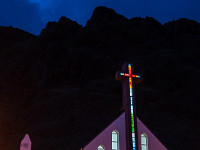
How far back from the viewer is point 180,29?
10112 cm

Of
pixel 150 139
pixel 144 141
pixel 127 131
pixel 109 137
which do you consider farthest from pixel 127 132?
pixel 150 139

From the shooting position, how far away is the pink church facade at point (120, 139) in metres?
14.2

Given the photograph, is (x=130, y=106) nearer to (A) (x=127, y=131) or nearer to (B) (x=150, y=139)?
(A) (x=127, y=131)

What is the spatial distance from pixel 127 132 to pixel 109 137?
1.43 m

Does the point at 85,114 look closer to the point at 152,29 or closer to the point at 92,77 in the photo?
the point at 92,77

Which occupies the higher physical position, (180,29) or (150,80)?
(180,29)

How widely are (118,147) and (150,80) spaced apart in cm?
5197

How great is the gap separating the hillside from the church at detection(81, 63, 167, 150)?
64.8ft

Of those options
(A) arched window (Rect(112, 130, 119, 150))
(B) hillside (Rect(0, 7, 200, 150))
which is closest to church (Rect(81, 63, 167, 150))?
(A) arched window (Rect(112, 130, 119, 150))

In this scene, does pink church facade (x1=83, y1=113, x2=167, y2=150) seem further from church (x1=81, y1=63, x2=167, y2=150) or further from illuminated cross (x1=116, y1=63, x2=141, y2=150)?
illuminated cross (x1=116, y1=63, x2=141, y2=150)

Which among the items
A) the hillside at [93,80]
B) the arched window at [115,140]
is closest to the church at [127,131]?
the arched window at [115,140]

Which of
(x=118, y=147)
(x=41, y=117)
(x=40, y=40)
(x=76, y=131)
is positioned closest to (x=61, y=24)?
(x=40, y=40)

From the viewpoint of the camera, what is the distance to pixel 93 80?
2628 inches

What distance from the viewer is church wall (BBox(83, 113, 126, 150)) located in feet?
46.2
